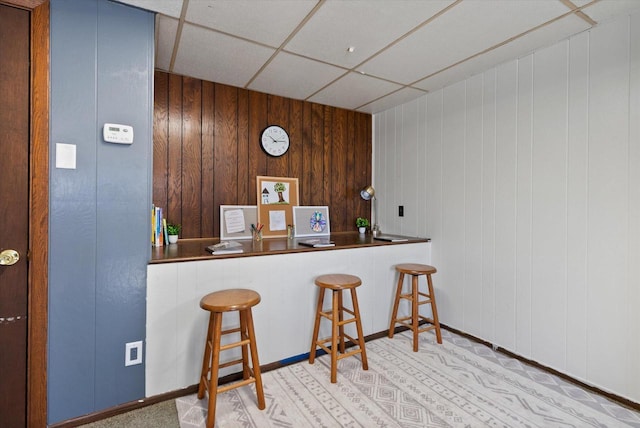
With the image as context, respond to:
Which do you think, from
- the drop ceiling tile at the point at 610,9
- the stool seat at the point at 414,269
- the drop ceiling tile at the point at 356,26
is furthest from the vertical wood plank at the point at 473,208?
the drop ceiling tile at the point at 356,26

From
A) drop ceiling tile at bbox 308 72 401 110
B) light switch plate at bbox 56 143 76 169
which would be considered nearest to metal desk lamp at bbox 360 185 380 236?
drop ceiling tile at bbox 308 72 401 110

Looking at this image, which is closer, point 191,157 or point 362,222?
point 191,157

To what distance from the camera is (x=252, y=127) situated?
3.09 metres

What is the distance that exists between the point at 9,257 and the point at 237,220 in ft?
5.26

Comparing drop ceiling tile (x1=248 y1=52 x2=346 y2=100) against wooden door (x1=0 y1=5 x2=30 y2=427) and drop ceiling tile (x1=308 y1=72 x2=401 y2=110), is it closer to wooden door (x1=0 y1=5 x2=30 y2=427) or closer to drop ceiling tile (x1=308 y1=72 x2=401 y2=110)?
drop ceiling tile (x1=308 y1=72 x2=401 y2=110)

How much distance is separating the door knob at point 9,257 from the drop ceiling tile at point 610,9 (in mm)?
3297

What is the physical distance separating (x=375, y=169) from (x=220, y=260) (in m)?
2.37

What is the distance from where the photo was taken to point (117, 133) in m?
1.73

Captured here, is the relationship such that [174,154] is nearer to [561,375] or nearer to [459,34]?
[459,34]

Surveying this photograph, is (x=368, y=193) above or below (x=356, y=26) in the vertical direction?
below

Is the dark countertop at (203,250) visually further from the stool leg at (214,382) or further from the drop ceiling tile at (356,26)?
the drop ceiling tile at (356,26)

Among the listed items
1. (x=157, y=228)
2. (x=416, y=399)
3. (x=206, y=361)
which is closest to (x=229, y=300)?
(x=206, y=361)

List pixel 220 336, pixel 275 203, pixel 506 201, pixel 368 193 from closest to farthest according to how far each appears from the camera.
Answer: pixel 220 336, pixel 506 201, pixel 275 203, pixel 368 193

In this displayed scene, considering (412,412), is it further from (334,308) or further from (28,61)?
(28,61)
